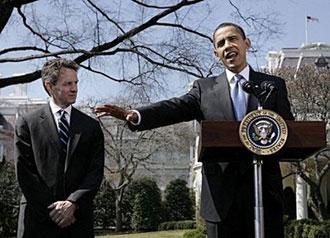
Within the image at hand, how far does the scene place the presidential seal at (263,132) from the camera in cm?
276

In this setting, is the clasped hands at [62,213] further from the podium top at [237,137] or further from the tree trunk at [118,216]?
the tree trunk at [118,216]

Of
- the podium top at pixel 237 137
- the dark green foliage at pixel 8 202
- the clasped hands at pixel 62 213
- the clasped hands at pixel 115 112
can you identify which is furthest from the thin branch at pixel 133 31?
the dark green foliage at pixel 8 202

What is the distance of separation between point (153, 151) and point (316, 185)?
1175 cm

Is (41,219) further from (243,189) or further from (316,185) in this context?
(316,185)

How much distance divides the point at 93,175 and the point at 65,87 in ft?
1.81

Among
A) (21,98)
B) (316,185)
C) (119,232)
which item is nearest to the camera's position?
(316,185)

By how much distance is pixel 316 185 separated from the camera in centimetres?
2056

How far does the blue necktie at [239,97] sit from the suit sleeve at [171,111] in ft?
0.69

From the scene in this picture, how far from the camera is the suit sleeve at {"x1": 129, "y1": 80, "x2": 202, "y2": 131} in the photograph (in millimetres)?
3035

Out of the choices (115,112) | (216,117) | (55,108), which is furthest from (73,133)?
(216,117)

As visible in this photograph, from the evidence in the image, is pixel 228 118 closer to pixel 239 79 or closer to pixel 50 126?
pixel 239 79

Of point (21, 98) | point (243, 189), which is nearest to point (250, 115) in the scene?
point (243, 189)

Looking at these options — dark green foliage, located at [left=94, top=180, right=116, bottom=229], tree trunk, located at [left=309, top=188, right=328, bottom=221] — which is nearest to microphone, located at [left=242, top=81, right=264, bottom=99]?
tree trunk, located at [left=309, top=188, right=328, bottom=221]

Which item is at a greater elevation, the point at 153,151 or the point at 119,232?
the point at 153,151
